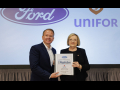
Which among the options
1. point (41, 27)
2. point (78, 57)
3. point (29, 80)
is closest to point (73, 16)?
point (41, 27)

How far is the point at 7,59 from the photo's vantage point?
2480 millimetres

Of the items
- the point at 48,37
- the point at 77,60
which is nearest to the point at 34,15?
the point at 48,37

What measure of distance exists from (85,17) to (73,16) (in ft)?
0.93

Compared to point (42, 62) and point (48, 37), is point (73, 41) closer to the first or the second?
point (48, 37)

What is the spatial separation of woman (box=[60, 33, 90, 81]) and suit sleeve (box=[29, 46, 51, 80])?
39cm

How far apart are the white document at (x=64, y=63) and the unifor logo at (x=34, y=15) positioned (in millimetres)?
858

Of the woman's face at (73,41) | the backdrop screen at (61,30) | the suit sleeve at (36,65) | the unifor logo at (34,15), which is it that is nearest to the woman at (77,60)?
the woman's face at (73,41)

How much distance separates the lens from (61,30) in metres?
2.50

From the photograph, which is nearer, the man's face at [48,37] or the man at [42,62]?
the man at [42,62]

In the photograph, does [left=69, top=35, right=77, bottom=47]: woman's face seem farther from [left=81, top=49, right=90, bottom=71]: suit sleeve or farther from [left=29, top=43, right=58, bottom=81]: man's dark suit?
[left=29, top=43, right=58, bottom=81]: man's dark suit

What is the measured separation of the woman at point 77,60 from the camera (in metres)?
2.33

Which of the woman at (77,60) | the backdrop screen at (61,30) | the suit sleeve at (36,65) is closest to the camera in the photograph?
the suit sleeve at (36,65)

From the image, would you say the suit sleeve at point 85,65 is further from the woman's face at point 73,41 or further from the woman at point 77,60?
the woman's face at point 73,41

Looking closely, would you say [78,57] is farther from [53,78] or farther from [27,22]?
[27,22]
